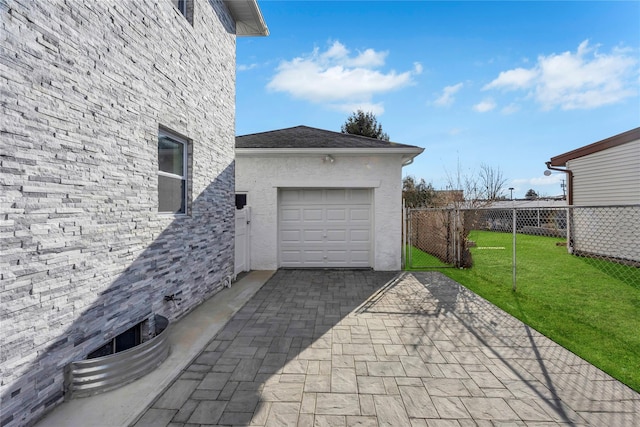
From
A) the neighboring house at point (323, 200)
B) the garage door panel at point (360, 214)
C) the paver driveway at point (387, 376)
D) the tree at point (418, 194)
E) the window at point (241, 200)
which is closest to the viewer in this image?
the paver driveway at point (387, 376)

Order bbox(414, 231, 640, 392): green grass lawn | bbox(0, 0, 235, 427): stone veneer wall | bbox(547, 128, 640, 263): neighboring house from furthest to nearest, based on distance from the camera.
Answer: bbox(547, 128, 640, 263): neighboring house → bbox(414, 231, 640, 392): green grass lawn → bbox(0, 0, 235, 427): stone veneer wall

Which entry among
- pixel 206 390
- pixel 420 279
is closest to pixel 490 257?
pixel 420 279

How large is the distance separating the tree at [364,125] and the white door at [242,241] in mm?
17427

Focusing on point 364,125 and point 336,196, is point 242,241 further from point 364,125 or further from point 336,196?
point 364,125

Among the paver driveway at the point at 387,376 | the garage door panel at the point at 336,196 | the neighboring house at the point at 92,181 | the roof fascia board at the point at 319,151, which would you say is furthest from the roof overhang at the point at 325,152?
the paver driveway at the point at 387,376

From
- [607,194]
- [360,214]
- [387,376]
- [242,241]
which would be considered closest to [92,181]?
[387,376]

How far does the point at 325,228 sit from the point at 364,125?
17.2 meters

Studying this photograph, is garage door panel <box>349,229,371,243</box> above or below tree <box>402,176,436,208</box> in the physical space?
below

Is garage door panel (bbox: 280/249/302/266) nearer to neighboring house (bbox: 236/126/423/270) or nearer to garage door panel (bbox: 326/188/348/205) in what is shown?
neighboring house (bbox: 236/126/423/270)

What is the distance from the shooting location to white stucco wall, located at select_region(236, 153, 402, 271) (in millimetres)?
8250

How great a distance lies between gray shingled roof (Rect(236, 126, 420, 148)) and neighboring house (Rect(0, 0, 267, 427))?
3.32m

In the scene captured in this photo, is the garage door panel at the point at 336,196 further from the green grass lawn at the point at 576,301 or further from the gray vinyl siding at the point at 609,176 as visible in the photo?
the gray vinyl siding at the point at 609,176

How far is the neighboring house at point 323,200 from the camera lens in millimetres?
8234

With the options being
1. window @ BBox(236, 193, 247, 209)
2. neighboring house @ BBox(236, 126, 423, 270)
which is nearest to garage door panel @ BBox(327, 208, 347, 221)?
neighboring house @ BBox(236, 126, 423, 270)
